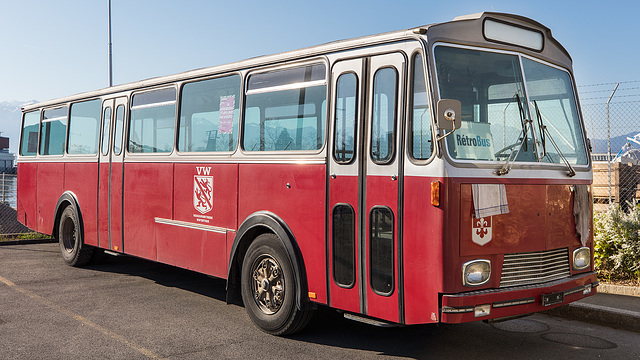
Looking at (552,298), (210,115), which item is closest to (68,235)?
(210,115)

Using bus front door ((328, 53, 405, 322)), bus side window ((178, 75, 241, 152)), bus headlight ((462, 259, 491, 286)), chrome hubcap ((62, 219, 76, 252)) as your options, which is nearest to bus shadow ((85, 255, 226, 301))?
chrome hubcap ((62, 219, 76, 252))

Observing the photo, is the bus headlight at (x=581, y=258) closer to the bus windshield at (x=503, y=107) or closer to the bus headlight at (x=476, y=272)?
the bus windshield at (x=503, y=107)

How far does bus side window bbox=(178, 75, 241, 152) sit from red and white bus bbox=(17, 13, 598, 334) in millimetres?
26

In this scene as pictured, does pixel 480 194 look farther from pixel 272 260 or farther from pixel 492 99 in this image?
pixel 272 260

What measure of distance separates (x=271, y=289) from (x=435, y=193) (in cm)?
231

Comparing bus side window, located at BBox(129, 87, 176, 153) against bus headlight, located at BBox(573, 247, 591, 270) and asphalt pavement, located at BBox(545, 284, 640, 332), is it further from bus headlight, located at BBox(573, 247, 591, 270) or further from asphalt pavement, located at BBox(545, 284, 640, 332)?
asphalt pavement, located at BBox(545, 284, 640, 332)

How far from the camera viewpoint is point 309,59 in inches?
237

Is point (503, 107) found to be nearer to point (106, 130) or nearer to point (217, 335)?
point (217, 335)

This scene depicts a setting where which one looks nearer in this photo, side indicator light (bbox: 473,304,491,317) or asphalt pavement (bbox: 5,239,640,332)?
side indicator light (bbox: 473,304,491,317)

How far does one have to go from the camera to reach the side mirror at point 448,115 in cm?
462

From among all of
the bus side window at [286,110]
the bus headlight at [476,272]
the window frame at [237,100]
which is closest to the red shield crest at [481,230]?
the bus headlight at [476,272]

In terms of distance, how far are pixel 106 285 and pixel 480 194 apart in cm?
606

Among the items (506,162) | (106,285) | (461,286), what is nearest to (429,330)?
(461,286)

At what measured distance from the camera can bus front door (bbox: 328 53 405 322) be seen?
5086 mm
